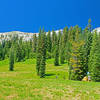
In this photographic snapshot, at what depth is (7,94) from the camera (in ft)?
43.0

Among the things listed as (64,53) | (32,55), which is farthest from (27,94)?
(32,55)

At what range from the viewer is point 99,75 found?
33.3 m

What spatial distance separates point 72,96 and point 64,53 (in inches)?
2947

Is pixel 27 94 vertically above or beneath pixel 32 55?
beneath

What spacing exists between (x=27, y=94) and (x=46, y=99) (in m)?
2.44

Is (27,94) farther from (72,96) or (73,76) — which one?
(73,76)

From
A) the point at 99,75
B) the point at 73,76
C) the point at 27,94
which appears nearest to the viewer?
the point at 27,94

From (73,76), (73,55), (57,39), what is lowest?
(73,76)

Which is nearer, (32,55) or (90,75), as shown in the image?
(90,75)

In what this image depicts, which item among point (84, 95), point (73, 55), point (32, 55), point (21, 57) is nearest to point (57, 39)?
point (32, 55)

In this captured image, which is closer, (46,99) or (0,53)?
(46,99)

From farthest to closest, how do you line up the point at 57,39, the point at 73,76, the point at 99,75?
1. the point at 57,39
2. the point at 73,76
3. the point at 99,75

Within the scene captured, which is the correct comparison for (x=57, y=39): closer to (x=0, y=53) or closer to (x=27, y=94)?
(x=0, y=53)

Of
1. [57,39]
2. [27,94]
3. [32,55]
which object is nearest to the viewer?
[27,94]
